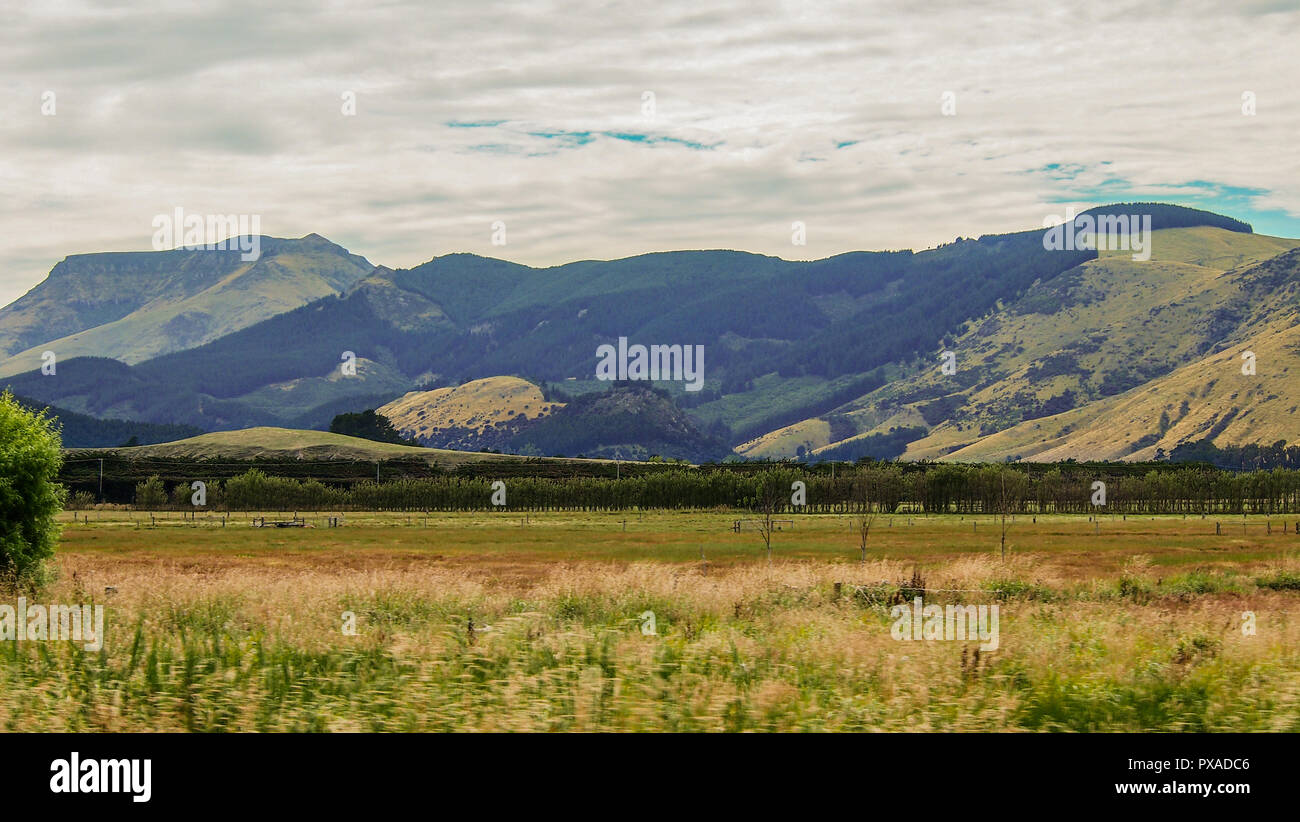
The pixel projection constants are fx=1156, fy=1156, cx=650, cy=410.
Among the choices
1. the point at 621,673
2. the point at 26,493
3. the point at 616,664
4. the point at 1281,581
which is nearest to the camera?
the point at 621,673

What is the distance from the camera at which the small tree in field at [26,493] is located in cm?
3584

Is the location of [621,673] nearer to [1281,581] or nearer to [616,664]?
[616,664]

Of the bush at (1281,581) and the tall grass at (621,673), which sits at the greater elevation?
the tall grass at (621,673)

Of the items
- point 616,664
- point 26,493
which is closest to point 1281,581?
point 616,664

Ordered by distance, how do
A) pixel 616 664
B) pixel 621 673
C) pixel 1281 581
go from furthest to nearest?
pixel 1281 581
pixel 616 664
pixel 621 673

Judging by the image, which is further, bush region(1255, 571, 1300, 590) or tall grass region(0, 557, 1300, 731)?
bush region(1255, 571, 1300, 590)

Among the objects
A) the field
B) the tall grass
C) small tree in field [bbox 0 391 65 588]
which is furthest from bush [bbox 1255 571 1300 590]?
small tree in field [bbox 0 391 65 588]

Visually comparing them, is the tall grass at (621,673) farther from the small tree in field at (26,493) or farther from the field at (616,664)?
the small tree in field at (26,493)

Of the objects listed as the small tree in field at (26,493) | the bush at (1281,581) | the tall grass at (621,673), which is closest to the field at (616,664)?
the tall grass at (621,673)

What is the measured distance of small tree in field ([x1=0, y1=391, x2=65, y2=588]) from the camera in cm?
3584

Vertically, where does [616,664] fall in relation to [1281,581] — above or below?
above

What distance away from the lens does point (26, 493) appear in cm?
3734

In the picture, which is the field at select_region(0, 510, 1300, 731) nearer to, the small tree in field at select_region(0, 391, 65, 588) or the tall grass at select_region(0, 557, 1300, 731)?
the tall grass at select_region(0, 557, 1300, 731)

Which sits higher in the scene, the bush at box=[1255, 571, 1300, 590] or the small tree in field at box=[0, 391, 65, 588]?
the small tree in field at box=[0, 391, 65, 588]
